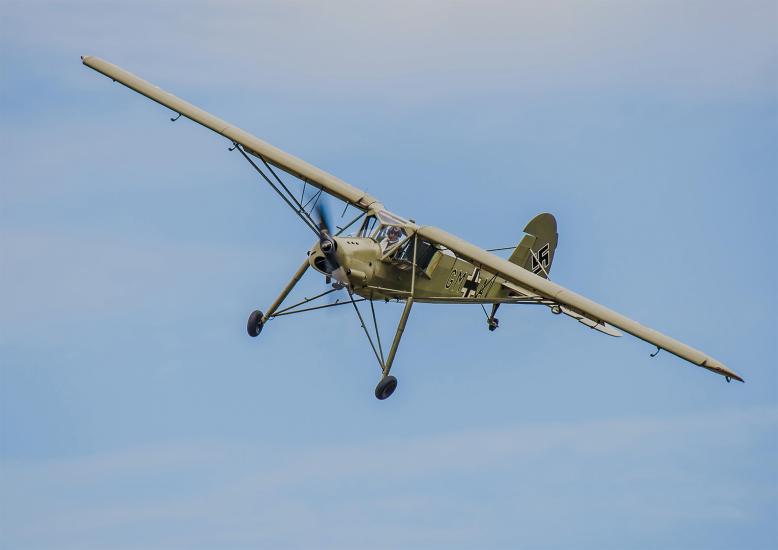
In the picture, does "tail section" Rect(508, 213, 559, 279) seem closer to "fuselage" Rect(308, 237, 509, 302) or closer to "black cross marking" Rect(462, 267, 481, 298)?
"black cross marking" Rect(462, 267, 481, 298)

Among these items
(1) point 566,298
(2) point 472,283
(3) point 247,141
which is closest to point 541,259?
(2) point 472,283

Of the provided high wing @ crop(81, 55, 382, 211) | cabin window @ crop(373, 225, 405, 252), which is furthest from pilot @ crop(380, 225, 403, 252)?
high wing @ crop(81, 55, 382, 211)

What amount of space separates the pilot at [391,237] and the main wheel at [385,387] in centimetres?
310

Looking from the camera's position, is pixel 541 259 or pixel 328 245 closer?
pixel 328 245

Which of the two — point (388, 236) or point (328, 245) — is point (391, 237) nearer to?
point (388, 236)

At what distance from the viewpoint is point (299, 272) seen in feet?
126

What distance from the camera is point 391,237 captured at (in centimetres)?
3672

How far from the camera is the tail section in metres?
41.7

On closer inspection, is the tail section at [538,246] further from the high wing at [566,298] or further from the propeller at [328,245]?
the propeller at [328,245]

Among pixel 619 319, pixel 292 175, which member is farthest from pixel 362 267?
pixel 619 319

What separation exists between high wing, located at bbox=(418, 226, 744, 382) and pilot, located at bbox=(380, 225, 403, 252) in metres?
0.55

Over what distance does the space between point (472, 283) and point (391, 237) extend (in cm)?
348

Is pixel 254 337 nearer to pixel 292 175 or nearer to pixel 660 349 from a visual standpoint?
pixel 292 175

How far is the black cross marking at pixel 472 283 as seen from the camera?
1538 inches
